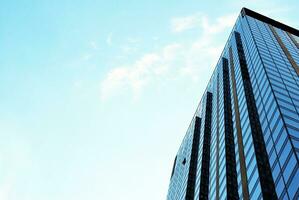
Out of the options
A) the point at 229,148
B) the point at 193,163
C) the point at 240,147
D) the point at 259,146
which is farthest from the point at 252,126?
the point at 193,163

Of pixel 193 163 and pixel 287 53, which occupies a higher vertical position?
pixel 287 53

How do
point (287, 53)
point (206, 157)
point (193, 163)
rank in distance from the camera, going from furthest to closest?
point (193, 163) → point (206, 157) → point (287, 53)

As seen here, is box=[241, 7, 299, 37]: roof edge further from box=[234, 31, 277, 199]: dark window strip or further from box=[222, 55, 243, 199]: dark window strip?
box=[234, 31, 277, 199]: dark window strip

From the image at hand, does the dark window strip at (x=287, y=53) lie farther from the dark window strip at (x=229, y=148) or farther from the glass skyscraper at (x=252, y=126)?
the dark window strip at (x=229, y=148)

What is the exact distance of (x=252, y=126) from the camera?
5025 centimetres

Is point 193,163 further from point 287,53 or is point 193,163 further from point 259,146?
point 259,146

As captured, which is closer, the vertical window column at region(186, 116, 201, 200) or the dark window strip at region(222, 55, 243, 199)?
the dark window strip at region(222, 55, 243, 199)

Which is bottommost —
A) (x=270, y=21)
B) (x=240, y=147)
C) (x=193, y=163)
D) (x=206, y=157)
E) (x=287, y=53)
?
(x=240, y=147)

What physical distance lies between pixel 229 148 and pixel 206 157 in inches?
619

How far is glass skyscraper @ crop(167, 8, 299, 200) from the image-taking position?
3725cm

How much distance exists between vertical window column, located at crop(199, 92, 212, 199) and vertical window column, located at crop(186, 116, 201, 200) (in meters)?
4.66

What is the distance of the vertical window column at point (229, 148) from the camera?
165ft

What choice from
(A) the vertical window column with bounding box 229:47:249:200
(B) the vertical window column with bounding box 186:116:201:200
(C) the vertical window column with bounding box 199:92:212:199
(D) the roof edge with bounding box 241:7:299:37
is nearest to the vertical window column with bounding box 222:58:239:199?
(A) the vertical window column with bounding box 229:47:249:200

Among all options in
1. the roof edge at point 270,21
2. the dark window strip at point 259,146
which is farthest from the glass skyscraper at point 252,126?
the roof edge at point 270,21
